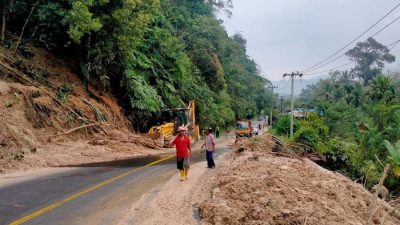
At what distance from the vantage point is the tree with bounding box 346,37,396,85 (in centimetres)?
12366

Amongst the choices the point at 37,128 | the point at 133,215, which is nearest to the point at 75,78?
the point at 37,128

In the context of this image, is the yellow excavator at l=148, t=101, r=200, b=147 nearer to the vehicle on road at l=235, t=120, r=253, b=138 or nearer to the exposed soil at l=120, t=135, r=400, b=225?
the vehicle on road at l=235, t=120, r=253, b=138

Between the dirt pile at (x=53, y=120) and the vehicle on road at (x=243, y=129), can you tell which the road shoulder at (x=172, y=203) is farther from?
the vehicle on road at (x=243, y=129)

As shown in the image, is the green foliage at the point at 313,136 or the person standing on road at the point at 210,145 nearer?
the person standing on road at the point at 210,145

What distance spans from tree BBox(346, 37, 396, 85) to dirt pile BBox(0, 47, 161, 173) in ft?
345

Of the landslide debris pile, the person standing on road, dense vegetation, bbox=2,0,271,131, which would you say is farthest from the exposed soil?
dense vegetation, bbox=2,0,271,131

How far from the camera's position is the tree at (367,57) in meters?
124

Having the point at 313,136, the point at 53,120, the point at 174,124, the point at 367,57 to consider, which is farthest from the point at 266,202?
the point at 367,57

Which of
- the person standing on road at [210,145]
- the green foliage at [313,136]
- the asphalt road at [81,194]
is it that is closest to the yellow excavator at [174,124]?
the green foliage at [313,136]

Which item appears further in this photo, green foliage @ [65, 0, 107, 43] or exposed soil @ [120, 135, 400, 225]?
green foliage @ [65, 0, 107, 43]

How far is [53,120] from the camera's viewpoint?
24.8 m

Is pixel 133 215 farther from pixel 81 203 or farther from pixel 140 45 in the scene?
pixel 140 45

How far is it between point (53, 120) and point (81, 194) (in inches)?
501

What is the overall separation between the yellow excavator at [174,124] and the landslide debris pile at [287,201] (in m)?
19.3
